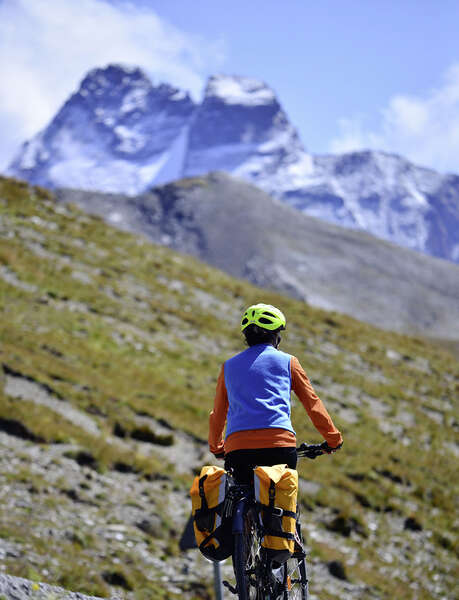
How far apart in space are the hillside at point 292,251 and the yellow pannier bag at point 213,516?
86703mm

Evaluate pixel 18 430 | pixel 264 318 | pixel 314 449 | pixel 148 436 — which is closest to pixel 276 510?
pixel 314 449

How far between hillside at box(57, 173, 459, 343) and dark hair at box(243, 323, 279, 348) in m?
86.1

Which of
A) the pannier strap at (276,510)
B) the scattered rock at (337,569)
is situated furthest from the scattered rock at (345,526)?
the pannier strap at (276,510)

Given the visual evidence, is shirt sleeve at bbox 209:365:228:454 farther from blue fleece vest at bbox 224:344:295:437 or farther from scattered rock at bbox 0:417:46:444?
scattered rock at bbox 0:417:46:444

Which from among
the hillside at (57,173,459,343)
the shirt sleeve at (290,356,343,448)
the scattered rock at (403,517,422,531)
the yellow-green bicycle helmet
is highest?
the hillside at (57,173,459,343)

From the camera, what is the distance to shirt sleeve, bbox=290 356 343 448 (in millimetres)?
4910

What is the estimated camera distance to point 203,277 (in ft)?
114

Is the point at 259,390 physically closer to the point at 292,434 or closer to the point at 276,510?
the point at 292,434

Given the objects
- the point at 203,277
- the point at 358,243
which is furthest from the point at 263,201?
the point at 203,277

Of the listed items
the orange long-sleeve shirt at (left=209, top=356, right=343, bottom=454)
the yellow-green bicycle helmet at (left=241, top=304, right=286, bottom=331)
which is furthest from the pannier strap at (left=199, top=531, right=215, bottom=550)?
the yellow-green bicycle helmet at (left=241, top=304, right=286, bottom=331)

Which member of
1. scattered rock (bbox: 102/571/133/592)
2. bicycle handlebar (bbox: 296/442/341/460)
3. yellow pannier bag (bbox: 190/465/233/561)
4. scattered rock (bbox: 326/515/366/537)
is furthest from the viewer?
scattered rock (bbox: 326/515/366/537)

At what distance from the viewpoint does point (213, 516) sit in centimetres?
467

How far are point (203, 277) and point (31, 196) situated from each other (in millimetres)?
12499

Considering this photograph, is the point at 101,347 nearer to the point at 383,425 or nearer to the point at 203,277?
the point at 383,425
